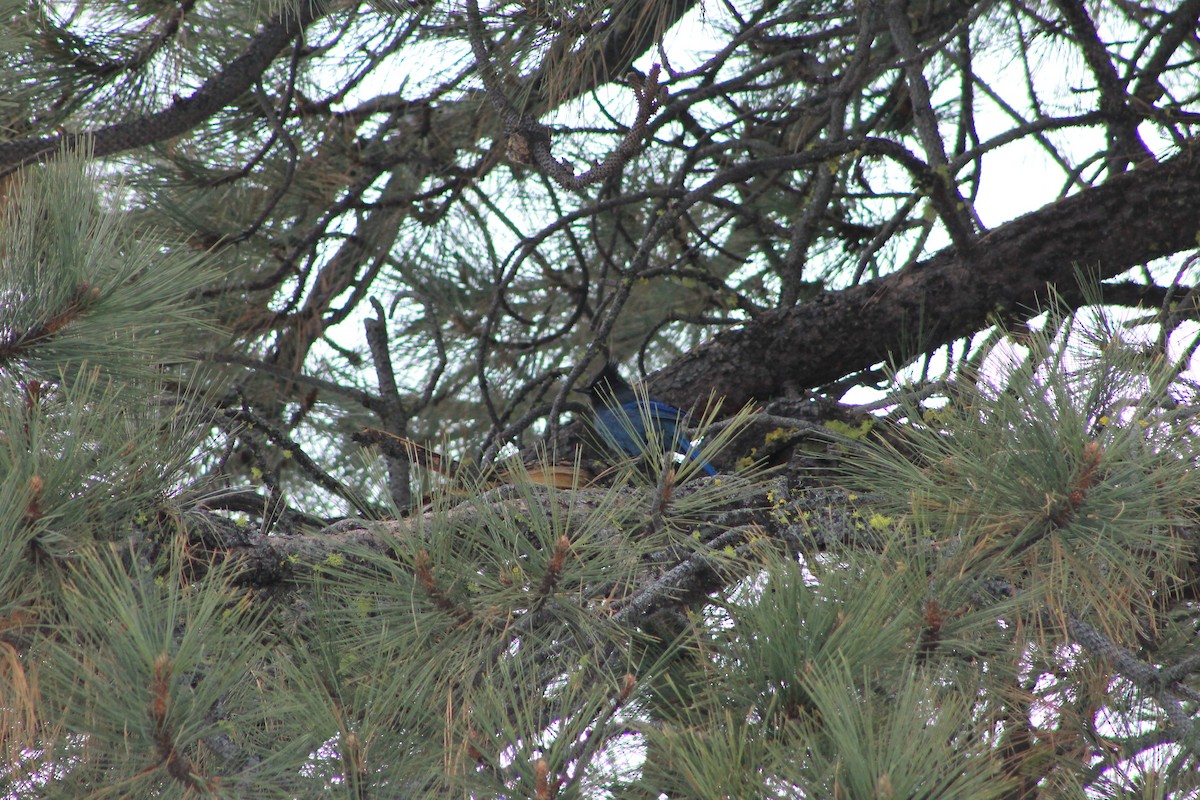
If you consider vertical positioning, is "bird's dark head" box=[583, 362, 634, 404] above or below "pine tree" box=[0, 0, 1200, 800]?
above

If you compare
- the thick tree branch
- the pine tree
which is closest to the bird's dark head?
the thick tree branch

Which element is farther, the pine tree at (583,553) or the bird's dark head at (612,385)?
the bird's dark head at (612,385)

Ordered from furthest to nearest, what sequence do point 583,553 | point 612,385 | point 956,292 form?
1. point 612,385
2. point 956,292
3. point 583,553

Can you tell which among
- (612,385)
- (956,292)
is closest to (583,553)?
(956,292)

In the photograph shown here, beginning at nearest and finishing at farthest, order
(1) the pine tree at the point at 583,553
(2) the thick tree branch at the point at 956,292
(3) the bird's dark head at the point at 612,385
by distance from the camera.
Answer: (1) the pine tree at the point at 583,553, (2) the thick tree branch at the point at 956,292, (3) the bird's dark head at the point at 612,385

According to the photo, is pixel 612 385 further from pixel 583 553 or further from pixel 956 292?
pixel 583 553

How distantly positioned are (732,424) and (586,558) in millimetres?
246

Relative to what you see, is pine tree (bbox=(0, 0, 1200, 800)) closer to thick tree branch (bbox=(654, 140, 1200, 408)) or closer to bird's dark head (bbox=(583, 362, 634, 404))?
thick tree branch (bbox=(654, 140, 1200, 408))

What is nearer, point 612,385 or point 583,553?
point 583,553

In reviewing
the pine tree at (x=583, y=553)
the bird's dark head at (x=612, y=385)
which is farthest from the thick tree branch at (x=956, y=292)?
the bird's dark head at (x=612, y=385)

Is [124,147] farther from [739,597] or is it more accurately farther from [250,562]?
[739,597]

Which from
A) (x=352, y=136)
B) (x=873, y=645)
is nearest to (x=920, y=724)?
(x=873, y=645)

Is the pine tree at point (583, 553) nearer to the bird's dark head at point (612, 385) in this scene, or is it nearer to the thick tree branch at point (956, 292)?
the thick tree branch at point (956, 292)

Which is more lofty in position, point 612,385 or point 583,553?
→ point 612,385
